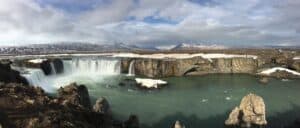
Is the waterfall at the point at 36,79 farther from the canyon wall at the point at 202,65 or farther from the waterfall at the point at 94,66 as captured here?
the canyon wall at the point at 202,65

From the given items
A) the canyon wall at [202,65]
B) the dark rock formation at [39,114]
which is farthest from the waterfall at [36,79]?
the dark rock formation at [39,114]

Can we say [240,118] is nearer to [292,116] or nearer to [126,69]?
[292,116]

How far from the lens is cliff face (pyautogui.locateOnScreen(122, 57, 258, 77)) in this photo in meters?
55.9

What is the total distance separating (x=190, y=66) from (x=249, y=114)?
34133mm

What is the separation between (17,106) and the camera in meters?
16.5

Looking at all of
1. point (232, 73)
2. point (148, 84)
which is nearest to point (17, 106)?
point (148, 84)

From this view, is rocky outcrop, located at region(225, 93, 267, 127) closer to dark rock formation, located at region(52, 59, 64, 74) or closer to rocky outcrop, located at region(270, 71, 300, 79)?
rocky outcrop, located at region(270, 71, 300, 79)

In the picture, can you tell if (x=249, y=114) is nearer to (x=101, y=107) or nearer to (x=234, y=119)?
(x=234, y=119)

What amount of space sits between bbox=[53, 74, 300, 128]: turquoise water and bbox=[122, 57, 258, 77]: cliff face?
6.32 meters

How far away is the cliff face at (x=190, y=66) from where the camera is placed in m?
55.9

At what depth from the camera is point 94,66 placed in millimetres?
58094

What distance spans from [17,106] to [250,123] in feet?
48.5

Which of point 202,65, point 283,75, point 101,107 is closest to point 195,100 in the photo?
point 101,107

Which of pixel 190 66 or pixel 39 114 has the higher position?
pixel 39 114
